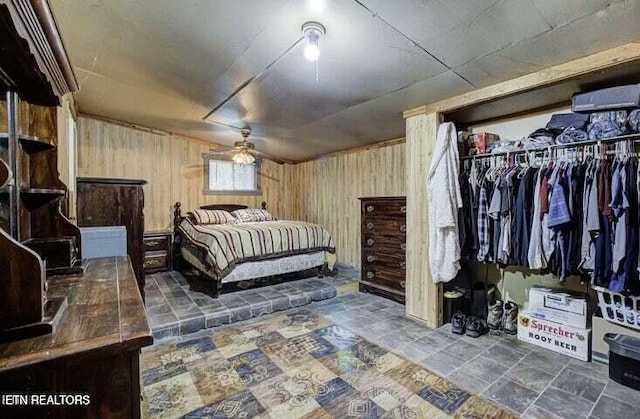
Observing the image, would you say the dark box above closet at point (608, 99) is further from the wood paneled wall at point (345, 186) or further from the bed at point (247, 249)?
the bed at point (247, 249)

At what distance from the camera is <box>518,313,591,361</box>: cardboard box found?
2.27 m

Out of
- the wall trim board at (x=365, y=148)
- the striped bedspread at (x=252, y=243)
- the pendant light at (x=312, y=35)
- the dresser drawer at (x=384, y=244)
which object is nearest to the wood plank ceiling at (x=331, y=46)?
the pendant light at (x=312, y=35)

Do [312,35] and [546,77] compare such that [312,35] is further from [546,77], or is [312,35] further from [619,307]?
[619,307]

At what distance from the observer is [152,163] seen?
501cm

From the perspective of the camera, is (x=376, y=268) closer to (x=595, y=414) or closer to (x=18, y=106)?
(x=595, y=414)

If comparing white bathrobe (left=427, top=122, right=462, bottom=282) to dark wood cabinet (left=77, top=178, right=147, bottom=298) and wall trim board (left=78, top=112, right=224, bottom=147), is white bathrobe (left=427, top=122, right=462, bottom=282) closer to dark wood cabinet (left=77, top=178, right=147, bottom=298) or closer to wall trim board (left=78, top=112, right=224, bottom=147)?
dark wood cabinet (left=77, top=178, right=147, bottom=298)

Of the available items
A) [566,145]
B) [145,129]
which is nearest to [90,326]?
[566,145]

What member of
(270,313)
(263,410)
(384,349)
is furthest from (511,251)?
(270,313)

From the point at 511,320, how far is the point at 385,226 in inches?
61.1

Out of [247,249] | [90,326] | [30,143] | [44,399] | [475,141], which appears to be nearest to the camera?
[44,399]

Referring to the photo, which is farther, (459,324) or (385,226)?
(385,226)

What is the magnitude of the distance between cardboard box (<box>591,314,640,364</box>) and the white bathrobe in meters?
1.01

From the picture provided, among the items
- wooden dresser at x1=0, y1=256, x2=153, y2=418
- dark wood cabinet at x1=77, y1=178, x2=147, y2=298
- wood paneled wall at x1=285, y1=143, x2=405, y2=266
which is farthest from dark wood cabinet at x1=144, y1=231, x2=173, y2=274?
wooden dresser at x1=0, y1=256, x2=153, y2=418

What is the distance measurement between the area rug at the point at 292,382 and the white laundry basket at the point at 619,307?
1201 millimetres
